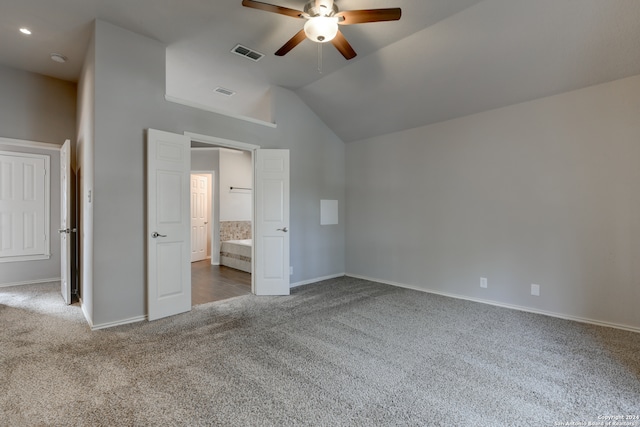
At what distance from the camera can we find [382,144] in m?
5.10

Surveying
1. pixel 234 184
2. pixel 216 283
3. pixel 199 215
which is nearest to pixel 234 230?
pixel 199 215

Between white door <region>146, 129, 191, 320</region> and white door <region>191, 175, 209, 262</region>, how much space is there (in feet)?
13.1

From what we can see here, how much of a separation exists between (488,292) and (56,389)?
444 cm

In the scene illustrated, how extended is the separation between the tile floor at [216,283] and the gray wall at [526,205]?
2.37 m

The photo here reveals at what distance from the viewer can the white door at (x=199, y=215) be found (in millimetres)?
7332

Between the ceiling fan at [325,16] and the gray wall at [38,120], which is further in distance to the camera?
the gray wall at [38,120]

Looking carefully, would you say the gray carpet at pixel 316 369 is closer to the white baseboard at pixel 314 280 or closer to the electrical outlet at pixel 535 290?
the electrical outlet at pixel 535 290

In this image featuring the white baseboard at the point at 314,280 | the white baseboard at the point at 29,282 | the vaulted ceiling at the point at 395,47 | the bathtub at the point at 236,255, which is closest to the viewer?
the vaulted ceiling at the point at 395,47

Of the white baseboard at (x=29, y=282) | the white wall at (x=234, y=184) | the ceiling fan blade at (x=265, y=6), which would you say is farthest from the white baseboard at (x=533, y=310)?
the white baseboard at (x=29, y=282)

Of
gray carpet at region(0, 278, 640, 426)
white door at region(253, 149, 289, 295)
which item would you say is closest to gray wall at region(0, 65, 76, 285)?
gray carpet at region(0, 278, 640, 426)

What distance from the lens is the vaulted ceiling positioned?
2.79 metres

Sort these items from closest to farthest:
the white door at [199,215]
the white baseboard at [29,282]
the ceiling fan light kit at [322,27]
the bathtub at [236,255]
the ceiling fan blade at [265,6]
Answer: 1. the ceiling fan blade at [265,6]
2. the ceiling fan light kit at [322,27]
3. the white baseboard at [29,282]
4. the bathtub at [236,255]
5. the white door at [199,215]

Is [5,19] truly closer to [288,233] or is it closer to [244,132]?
[244,132]

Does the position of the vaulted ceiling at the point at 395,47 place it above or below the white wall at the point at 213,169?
above
